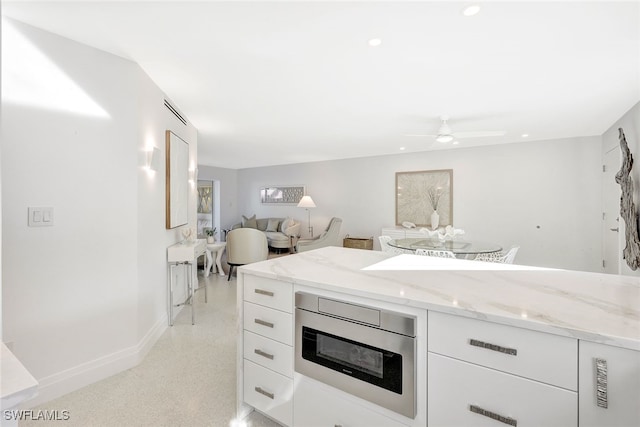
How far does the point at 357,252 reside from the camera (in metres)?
2.25

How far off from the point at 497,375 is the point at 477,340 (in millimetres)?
125

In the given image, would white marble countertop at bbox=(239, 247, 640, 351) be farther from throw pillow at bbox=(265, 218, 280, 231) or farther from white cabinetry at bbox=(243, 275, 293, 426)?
throw pillow at bbox=(265, 218, 280, 231)

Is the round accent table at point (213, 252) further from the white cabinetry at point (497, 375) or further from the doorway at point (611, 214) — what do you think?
the doorway at point (611, 214)

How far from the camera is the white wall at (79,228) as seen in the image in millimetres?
1795

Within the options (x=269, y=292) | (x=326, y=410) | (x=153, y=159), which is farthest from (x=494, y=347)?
(x=153, y=159)

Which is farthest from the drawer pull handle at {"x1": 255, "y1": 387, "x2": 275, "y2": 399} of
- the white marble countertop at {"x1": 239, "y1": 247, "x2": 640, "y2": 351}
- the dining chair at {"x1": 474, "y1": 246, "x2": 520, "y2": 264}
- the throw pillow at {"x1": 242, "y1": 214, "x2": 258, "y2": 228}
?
the throw pillow at {"x1": 242, "y1": 214, "x2": 258, "y2": 228}

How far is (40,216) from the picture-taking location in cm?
187

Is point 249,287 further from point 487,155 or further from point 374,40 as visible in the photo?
point 487,155

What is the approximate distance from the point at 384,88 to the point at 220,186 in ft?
22.2

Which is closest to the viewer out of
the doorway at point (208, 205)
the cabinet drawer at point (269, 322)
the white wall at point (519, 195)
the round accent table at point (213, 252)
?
the cabinet drawer at point (269, 322)

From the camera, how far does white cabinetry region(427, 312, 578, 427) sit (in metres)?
0.94

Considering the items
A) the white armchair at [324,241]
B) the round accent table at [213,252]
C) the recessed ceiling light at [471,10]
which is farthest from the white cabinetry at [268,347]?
the white armchair at [324,241]

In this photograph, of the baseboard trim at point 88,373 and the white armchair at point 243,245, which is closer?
the baseboard trim at point 88,373

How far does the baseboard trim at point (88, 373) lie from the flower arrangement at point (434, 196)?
5202mm
